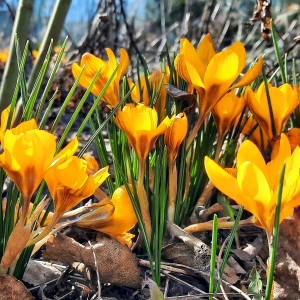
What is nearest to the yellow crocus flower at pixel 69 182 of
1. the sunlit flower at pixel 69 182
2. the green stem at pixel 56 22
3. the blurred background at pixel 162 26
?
the sunlit flower at pixel 69 182

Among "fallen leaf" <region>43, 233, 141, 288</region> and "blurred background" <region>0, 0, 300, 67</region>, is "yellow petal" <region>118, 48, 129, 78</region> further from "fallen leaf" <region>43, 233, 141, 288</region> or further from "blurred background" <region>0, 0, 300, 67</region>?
"fallen leaf" <region>43, 233, 141, 288</region>

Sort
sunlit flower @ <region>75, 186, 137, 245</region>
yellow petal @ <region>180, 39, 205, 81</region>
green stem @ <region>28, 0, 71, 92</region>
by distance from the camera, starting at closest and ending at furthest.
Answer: sunlit flower @ <region>75, 186, 137, 245</region> < yellow petal @ <region>180, 39, 205, 81</region> < green stem @ <region>28, 0, 71, 92</region>

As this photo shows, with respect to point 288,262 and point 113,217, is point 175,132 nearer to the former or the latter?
point 113,217

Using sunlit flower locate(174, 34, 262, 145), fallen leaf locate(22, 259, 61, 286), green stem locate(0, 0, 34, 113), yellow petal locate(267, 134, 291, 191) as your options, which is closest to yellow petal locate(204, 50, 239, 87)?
sunlit flower locate(174, 34, 262, 145)

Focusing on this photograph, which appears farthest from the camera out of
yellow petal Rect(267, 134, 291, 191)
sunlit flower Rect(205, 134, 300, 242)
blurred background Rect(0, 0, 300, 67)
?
blurred background Rect(0, 0, 300, 67)

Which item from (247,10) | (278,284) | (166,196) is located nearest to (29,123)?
(166,196)

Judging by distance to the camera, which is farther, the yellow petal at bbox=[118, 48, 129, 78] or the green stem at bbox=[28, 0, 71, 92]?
the green stem at bbox=[28, 0, 71, 92]
